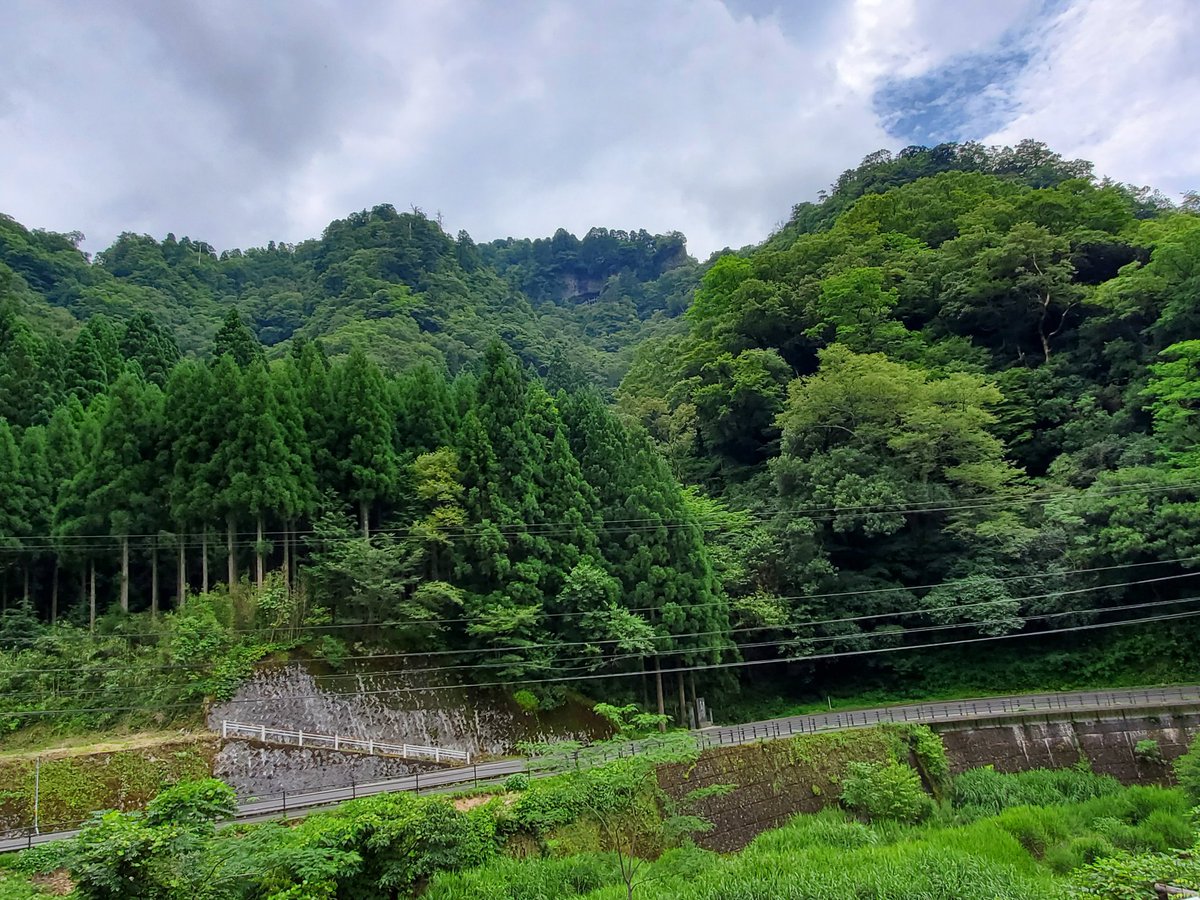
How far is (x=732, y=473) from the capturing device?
35.5 m

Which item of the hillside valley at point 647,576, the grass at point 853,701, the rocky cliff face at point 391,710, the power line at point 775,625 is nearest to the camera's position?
the hillside valley at point 647,576

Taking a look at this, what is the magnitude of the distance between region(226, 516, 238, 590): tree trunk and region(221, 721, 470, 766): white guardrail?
5356 mm

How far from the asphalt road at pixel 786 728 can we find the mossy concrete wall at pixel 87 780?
2.57 ft

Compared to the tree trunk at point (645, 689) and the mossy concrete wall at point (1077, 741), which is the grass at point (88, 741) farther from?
the mossy concrete wall at point (1077, 741)

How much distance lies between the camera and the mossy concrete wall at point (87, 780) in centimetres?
1507

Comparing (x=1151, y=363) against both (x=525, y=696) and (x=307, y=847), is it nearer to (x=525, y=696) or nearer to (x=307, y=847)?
(x=525, y=696)

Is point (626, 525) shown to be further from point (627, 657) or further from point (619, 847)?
point (619, 847)

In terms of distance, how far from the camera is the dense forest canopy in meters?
22.1

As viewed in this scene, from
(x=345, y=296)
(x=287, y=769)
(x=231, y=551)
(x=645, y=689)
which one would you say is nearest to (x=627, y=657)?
(x=645, y=689)

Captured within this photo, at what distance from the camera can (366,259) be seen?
70875 millimetres

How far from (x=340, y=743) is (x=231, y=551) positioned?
7536 mm

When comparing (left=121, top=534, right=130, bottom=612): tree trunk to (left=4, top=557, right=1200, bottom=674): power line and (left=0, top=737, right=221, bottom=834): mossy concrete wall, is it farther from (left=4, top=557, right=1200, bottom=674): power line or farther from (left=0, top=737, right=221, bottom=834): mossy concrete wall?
(left=0, top=737, right=221, bottom=834): mossy concrete wall

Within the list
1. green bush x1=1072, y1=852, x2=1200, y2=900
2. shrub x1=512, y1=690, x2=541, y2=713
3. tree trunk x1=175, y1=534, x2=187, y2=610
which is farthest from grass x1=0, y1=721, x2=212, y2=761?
green bush x1=1072, y1=852, x2=1200, y2=900

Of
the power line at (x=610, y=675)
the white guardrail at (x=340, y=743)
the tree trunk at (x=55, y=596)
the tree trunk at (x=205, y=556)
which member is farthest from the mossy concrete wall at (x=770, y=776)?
the tree trunk at (x=55, y=596)
